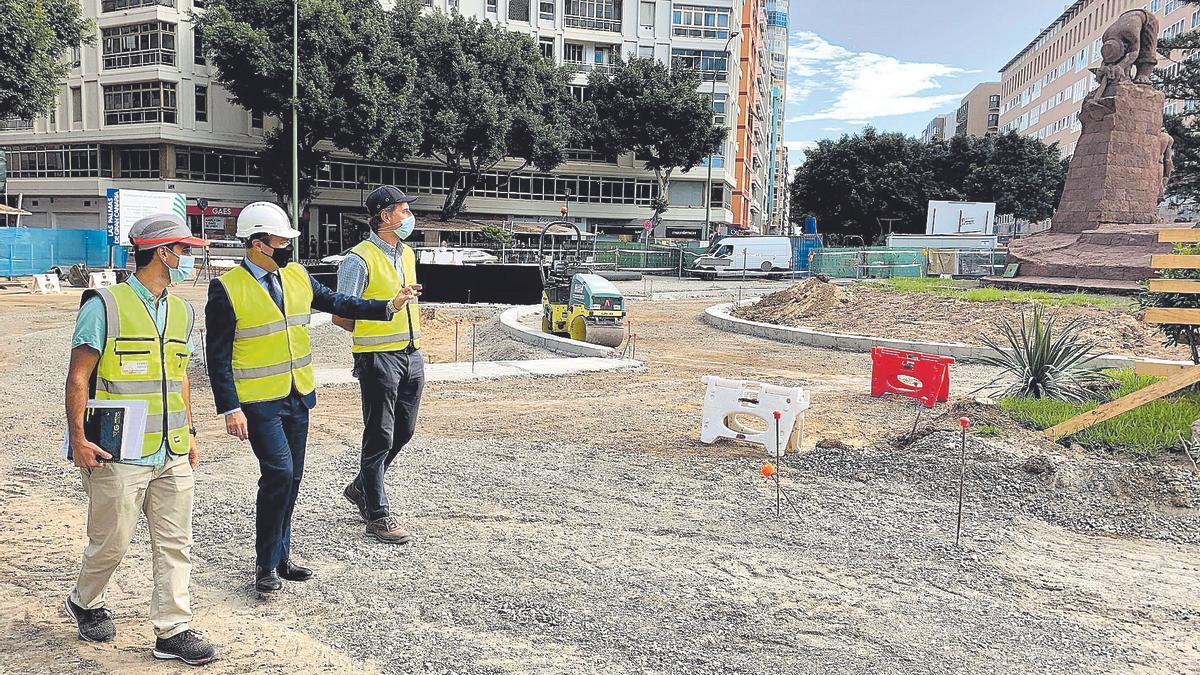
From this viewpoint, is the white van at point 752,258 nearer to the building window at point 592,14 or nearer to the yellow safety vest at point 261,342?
the building window at point 592,14

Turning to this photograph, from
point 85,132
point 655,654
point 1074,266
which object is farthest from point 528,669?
point 85,132

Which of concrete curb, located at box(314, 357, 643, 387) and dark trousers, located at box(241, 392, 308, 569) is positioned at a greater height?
dark trousers, located at box(241, 392, 308, 569)

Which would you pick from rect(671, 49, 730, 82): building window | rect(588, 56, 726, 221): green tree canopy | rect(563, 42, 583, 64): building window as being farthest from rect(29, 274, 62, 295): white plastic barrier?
rect(671, 49, 730, 82): building window

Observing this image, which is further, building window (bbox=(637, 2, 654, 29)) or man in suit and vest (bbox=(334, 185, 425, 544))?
building window (bbox=(637, 2, 654, 29))

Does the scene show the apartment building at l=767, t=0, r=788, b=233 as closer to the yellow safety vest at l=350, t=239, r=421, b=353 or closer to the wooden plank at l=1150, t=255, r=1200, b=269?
the wooden plank at l=1150, t=255, r=1200, b=269

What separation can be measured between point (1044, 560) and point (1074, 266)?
18633mm

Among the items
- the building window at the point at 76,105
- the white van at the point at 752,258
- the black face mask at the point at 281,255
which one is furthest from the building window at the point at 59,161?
the black face mask at the point at 281,255

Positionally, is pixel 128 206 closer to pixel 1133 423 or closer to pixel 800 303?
pixel 800 303

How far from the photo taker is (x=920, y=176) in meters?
64.3

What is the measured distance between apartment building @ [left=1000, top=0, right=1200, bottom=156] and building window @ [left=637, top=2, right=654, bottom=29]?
34.5m

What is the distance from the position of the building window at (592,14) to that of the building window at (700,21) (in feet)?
13.3

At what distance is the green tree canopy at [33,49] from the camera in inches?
879

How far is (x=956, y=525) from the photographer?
6023 mm

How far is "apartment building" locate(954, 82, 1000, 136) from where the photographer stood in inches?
4835
